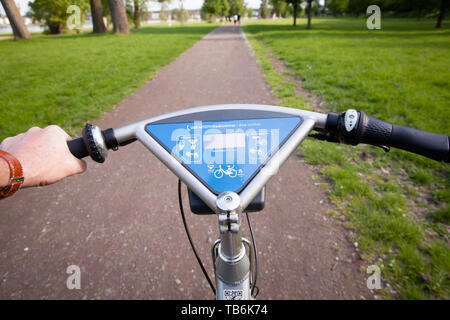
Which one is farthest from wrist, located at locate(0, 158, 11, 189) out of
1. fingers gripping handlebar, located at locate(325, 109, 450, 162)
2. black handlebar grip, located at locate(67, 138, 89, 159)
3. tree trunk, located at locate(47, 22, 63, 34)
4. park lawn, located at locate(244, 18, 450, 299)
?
tree trunk, located at locate(47, 22, 63, 34)

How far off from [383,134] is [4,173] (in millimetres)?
1557

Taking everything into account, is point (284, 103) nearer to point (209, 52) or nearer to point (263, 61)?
point (263, 61)

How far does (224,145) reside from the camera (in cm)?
101

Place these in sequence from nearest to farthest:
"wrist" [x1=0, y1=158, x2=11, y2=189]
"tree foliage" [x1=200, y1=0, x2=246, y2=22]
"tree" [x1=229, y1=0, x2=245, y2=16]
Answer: "wrist" [x1=0, y1=158, x2=11, y2=189], "tree foliage" [x1=200, y1=0, x2=246, y2=22], "tree" [x1=229, y1=0, x2=245, y2=16]

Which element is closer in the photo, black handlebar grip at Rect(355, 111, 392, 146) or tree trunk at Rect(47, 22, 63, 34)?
black handlebar grip at Rect(355, 111, 392, 146)

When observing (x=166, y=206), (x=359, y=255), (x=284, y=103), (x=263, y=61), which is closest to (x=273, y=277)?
(x=359, y=255)

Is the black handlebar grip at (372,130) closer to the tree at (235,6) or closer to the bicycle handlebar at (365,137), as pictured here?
the bicycle handlebar at (365,137)

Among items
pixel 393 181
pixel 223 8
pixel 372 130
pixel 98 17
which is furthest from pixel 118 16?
pixel 223 8

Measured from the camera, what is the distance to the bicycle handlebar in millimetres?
993

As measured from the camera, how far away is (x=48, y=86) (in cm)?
693

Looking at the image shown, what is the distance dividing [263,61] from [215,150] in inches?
385

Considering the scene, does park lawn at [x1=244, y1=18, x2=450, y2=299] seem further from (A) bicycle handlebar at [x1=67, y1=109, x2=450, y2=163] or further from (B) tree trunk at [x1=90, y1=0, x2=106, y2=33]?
(B) tree trunk at [x1=90, y1=0, x2=106, y2=33]

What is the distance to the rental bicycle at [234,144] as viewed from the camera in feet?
3.06

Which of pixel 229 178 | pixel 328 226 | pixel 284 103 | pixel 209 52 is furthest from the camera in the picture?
pixel 209 52
